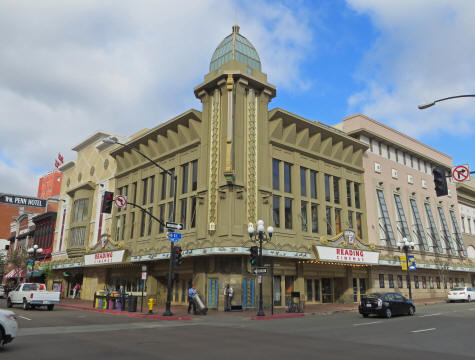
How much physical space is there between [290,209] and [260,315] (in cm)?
1222

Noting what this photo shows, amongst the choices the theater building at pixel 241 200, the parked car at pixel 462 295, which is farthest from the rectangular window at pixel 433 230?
the theater building at pixel 241 200

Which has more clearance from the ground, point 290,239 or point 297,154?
point 297,154

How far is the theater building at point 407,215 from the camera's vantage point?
136ft

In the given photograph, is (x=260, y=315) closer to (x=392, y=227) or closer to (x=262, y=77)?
(x=262, y=77)

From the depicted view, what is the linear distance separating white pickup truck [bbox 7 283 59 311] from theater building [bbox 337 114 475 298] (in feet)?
92.5

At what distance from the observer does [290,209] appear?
1318 inches

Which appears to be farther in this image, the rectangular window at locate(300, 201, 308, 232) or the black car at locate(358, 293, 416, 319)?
the rectangular window at locate(300, 201, 308, 232)

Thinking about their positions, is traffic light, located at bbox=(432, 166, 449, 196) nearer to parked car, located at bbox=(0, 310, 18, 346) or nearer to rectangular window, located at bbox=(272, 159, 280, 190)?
parked car, located at bbox=(0, 310, 18, 346)

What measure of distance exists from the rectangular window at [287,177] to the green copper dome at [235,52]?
922 cm

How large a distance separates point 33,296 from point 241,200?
614 inches

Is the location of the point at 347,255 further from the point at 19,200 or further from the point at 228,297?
the point at 19,200

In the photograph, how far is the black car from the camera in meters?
21.8

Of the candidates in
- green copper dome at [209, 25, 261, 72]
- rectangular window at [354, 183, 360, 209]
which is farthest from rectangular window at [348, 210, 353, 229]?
green copper dome at [209, 25, 261, 72]

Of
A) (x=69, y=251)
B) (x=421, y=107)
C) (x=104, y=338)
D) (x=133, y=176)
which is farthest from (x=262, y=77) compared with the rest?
(x=69, y=251)
